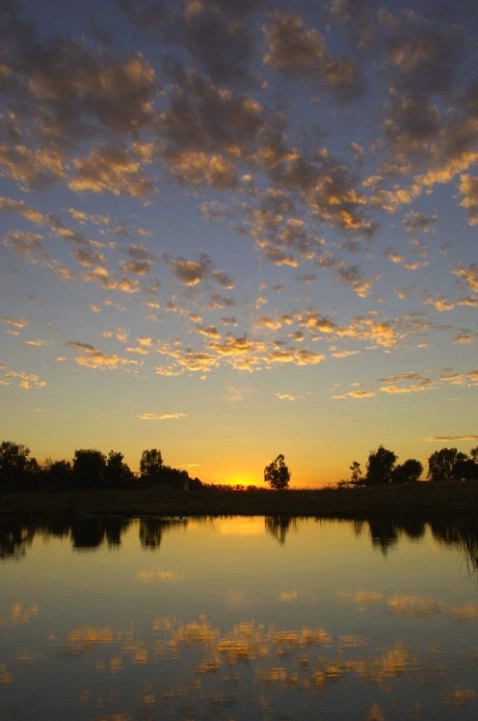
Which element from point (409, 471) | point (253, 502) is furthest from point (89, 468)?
point (409, 471)

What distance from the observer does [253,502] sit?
101188 mm

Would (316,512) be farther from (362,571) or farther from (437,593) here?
(437,593)

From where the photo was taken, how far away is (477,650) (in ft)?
54.8

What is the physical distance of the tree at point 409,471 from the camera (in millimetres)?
181625

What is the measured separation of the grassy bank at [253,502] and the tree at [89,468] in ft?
76.9

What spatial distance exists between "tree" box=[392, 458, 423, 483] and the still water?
14826cm

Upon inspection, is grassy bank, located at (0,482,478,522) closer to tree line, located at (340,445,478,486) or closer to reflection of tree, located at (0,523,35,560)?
reflection of tree, located at (0,523,35,560)

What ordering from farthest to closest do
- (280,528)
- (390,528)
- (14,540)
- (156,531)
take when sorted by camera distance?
1. (280,528)
2. (156,531)
3. (390,528)
4. (14,540)

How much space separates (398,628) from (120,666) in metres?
8.43

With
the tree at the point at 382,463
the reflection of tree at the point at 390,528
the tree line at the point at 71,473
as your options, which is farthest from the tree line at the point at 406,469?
the reflection of tree at the point at 390,528

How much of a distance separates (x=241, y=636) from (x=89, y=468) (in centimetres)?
13834

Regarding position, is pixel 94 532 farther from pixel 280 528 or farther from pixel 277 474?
pixel 277 474

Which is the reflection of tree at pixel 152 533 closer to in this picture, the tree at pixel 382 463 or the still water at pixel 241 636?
the still water at pixel 241 636

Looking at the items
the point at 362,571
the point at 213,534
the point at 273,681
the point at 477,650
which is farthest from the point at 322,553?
the point at 273,681
